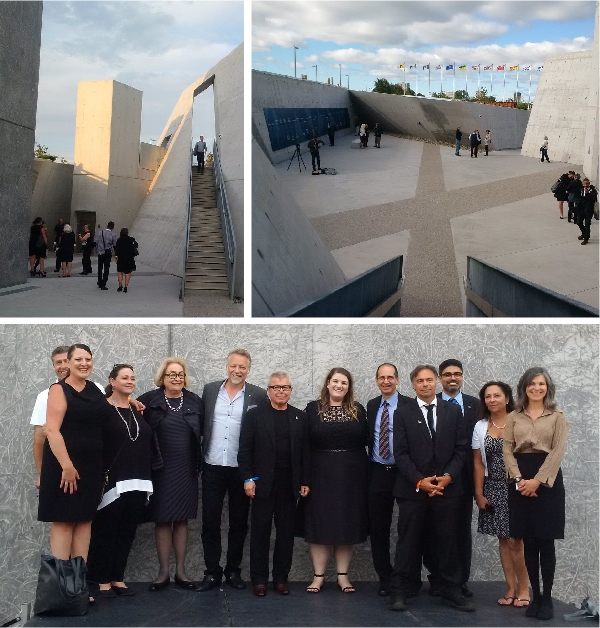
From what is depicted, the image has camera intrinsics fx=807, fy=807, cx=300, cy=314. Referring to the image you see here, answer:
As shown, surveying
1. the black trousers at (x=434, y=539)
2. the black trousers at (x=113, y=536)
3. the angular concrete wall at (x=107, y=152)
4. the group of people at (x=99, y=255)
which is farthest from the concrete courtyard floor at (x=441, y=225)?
the angular concrete wall at (x=107, y=152)

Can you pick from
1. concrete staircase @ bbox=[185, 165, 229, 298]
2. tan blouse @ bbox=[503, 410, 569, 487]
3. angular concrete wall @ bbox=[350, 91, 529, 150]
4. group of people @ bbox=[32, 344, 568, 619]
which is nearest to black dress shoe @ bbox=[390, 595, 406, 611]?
group of people @ bbox=[32, 344, 568, 619]

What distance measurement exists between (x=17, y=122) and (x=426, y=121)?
17.1ft

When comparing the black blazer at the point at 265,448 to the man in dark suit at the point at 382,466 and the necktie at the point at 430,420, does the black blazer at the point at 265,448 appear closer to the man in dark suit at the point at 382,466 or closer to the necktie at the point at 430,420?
the man in dark suit at the point at 382,466

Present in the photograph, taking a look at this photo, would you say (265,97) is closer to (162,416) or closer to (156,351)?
Result: (156,351)

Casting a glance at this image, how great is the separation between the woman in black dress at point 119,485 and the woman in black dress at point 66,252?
21.7 ft

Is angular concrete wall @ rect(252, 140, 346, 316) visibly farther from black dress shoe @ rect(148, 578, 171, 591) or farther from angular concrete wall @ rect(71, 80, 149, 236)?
angular concrete wall @ rect(71, 80, 149, 236)

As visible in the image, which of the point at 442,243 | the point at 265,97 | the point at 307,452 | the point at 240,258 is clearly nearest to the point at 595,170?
the point at 442,243

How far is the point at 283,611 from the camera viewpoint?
4039 millimetres

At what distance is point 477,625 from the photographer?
3811mm

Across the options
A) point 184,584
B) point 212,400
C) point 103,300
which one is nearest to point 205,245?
point 103,300

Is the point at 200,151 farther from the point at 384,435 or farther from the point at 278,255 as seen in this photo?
the point at 384,435

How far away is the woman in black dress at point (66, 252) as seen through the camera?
10994 millimetres

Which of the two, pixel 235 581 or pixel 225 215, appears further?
pixel 225 215

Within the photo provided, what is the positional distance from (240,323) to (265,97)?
6.91 ft
